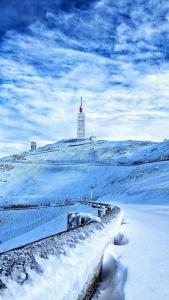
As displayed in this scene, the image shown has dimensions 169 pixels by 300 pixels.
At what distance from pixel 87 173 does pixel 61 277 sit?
4047 inches

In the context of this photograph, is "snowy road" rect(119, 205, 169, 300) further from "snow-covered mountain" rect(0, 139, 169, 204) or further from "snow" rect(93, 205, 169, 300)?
"snow-covered mountain" rect(0, 139, 169, 204)

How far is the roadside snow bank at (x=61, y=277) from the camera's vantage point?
107 inches

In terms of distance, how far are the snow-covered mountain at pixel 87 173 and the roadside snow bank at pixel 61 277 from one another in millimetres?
49280

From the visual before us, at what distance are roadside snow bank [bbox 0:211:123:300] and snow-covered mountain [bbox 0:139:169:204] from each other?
1940 inches

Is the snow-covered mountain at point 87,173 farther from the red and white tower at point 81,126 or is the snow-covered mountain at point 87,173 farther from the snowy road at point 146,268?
the snowy road at point 146,268

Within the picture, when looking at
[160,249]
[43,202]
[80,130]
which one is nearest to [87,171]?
[43,202]

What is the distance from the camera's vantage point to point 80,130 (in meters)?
194

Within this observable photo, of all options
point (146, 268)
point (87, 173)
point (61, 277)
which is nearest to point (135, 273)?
point (146, 268)

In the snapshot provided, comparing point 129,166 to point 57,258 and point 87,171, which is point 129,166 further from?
point 57,258

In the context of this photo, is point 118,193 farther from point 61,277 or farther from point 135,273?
point 61,277

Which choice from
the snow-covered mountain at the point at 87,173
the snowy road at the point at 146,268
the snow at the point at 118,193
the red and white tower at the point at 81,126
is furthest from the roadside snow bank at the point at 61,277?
the red and white tower at the point at 81,126

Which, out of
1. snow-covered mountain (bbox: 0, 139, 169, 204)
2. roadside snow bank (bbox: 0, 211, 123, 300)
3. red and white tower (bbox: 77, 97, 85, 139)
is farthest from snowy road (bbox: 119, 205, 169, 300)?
red and white tower (bbox: 77, 97, 85, 139)

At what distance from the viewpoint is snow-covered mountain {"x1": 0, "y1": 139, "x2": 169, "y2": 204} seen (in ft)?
233

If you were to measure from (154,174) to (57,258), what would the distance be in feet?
227
